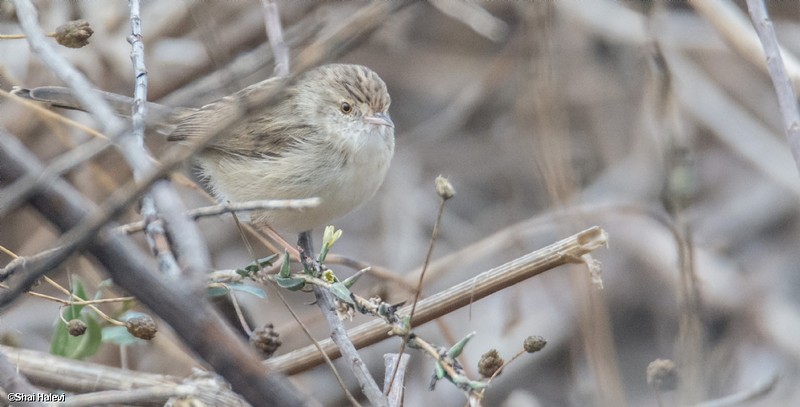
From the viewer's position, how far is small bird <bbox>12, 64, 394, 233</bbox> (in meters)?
3.63

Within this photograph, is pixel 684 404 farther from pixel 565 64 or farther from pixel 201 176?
pixel 565 64

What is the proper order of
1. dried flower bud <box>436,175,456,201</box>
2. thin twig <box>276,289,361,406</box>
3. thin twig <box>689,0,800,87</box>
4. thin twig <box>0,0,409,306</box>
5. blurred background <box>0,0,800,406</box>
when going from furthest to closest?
blurred background <box>0,0,800,406</box>, thin twig <box>689,0,800,87</box>, thin twig <box>276,289,361,406</box>, dried flower bud <box>436,175,456,201</box>, thin twig <box>0,0,409,306</box>

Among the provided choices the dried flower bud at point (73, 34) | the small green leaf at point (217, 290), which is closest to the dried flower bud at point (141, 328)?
the small green leaf at point (217, 290)

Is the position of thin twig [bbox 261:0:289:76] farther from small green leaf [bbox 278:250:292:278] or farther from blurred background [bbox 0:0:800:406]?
small green leaf [bbox 278:250:292:278]

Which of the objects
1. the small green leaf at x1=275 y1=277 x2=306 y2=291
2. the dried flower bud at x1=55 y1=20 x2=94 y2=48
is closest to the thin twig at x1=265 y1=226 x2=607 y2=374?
the small green leaf at x1=275 y1=277 x2=306 y2=291

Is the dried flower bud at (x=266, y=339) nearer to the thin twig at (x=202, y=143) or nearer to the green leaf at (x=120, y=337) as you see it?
the green leaf at (x=120, y=337)

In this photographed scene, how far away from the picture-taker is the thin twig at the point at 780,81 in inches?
76.5

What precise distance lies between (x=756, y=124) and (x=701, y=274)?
1.18 metres

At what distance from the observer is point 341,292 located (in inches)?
87.4

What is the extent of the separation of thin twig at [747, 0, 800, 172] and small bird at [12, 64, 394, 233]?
6.09 ft

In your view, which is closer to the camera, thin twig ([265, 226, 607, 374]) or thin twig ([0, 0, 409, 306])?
thin twig ([0, 0, 409, 306])

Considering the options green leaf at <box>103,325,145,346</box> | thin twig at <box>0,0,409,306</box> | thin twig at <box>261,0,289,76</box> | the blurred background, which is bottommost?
the blurred background

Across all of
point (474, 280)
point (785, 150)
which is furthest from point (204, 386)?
point (785, 150)

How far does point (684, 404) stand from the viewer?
2.09 m
